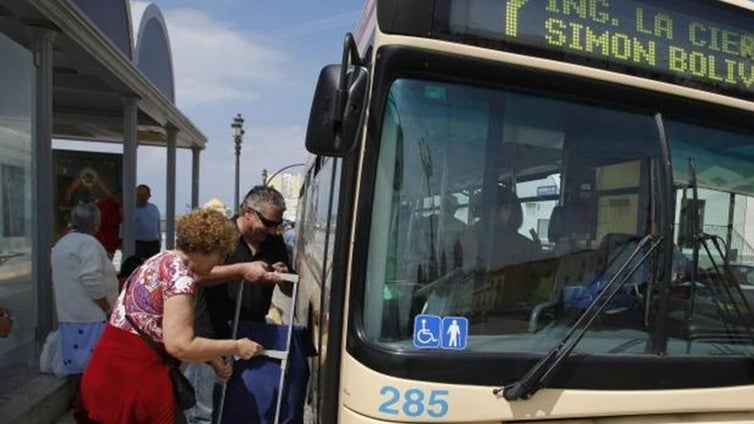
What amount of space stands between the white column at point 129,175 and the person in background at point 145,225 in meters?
0.38

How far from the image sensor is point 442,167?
244cm

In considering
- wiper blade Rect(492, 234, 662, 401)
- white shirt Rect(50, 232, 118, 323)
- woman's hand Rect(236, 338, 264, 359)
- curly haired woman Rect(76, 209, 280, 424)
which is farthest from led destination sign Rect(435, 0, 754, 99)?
white shirt Rect(50, 232, 118, 323)

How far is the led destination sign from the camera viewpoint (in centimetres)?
250

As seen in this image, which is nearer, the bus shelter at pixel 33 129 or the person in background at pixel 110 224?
the bus shelter at pixel 33 129

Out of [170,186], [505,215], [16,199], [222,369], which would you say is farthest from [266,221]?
[170,186]

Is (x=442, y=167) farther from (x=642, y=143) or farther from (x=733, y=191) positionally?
(x=733, y=191)

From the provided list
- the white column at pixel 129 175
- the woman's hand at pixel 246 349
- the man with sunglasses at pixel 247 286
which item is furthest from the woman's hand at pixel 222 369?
the white column at pixel 129 175

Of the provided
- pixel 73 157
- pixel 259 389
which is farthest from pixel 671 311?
pixel 73 157

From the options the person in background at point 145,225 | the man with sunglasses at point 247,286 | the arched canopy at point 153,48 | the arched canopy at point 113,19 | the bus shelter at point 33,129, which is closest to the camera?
the man with sunglasses at point 247,286

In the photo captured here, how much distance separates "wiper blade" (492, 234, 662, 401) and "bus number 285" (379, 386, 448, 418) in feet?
0.63

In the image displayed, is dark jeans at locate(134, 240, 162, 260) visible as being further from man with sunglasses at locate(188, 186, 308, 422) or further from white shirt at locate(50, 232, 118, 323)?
man with sunglasses at locate(188, 186, 308, 422)

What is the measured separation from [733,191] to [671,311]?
70 centimetres

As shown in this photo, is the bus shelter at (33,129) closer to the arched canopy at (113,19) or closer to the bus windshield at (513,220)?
the arched canopy at (113,19)

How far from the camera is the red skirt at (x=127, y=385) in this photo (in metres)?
2.78
